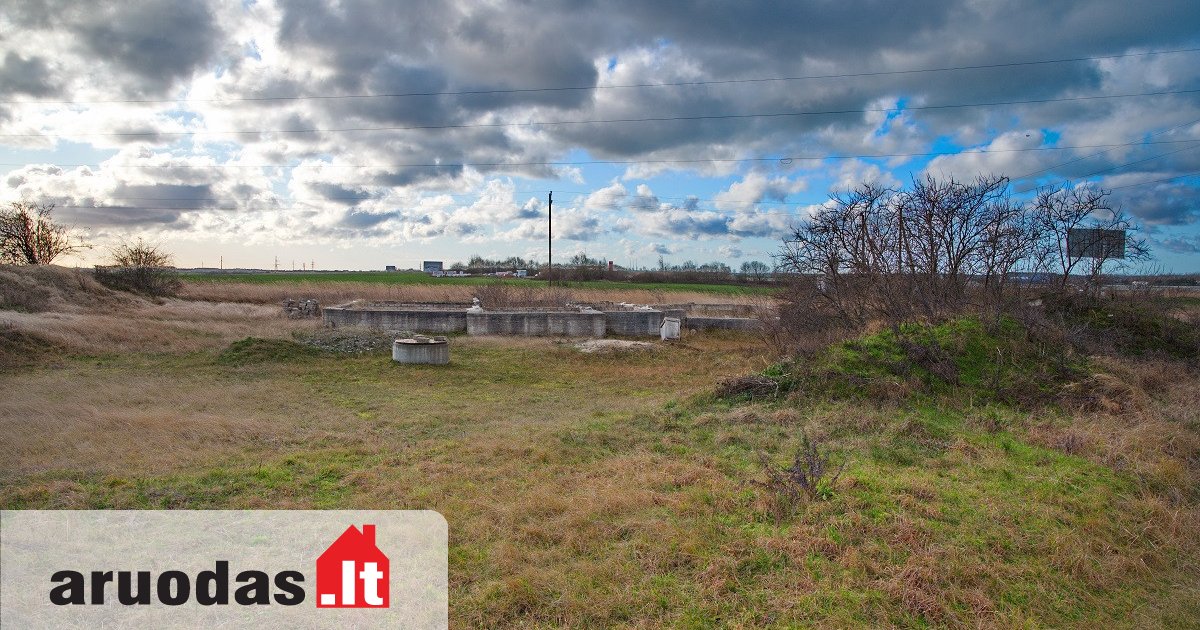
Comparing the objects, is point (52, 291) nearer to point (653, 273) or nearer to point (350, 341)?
point (350, 341)

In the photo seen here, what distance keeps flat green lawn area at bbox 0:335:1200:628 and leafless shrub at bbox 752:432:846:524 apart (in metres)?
0.09

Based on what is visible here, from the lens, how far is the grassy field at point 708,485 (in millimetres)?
3861

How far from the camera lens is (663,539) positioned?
4570 millimetres

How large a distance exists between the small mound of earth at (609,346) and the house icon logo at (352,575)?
1333 cm

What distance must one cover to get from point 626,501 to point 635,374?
32.6 ft

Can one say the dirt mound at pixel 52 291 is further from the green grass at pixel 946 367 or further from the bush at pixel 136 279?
the green grass at pixel 946 367

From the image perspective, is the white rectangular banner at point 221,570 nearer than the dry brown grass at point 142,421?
Yes

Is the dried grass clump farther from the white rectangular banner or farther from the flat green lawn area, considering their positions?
the white rectangular banner

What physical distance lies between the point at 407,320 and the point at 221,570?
58.5ft

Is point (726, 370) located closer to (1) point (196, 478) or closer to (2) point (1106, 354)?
(2) point (1106, 354)

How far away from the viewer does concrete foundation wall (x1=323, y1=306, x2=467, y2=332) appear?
69.5ft

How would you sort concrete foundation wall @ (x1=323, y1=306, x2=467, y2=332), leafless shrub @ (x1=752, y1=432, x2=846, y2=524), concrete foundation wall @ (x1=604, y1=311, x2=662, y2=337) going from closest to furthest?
leafless shrub @ (x1=752, y1=432, x2=846, y2=524), concrete foundation wall @ (x1=323, y1=306, x2=467, y2=332), concrete foundation wall @ (x1=604, y1=311, x2=662, y2=337)

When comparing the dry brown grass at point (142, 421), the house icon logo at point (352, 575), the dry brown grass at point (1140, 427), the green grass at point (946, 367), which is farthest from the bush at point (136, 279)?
the dry brown grass at point (1140, 427)

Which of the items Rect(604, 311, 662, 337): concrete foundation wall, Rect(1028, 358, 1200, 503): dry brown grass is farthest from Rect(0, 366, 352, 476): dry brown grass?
Rect(604, 311, 662, 337): concrete foundation wall
